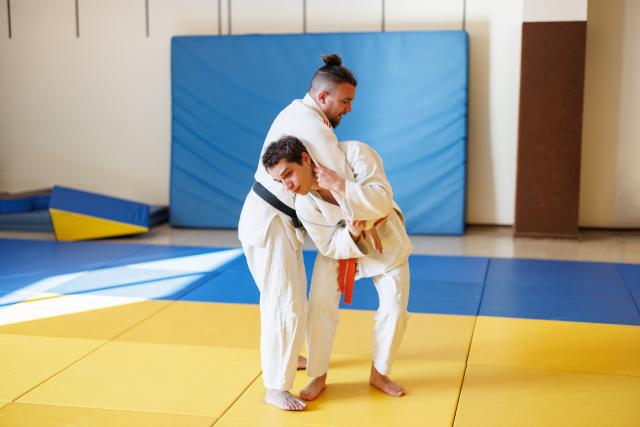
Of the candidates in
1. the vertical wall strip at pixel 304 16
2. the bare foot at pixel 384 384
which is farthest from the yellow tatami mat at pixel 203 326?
the vertical wall strip at pixel 304 16

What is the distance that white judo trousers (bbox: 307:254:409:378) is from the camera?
11.5ft

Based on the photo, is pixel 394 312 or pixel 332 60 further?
pixel 394 312

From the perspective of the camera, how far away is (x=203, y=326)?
4684mm

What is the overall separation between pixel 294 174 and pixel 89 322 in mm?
2266

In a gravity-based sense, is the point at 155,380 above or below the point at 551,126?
below

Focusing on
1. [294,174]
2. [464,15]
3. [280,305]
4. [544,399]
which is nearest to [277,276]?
[280,305]

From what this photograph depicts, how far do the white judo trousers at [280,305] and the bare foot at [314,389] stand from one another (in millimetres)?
122

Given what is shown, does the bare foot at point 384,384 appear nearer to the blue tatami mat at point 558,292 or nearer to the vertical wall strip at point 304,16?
the blue tatami mat at point 558,292

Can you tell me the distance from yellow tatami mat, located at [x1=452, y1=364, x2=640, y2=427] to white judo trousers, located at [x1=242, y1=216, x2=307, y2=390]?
0.77 m

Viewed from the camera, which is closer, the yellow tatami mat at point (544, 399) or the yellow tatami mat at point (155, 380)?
the yellow tatami mat at point (544, 399)

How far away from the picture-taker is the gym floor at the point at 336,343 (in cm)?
339

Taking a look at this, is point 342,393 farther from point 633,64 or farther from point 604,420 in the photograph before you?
point 633,64

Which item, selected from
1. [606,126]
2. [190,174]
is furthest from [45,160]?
[606,126]

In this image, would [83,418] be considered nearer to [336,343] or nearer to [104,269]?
[336,343]
